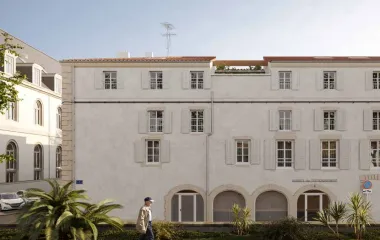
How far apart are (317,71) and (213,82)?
268 inches

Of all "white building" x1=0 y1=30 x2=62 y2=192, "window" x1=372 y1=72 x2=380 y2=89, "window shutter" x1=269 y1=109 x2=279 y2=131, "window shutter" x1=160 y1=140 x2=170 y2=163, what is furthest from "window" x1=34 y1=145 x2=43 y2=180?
"window" x1=372 y1=72 x2=380 y2=89

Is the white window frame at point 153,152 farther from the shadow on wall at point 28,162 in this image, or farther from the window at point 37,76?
the window at point 37,76

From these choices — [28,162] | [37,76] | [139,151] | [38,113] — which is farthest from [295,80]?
[37,76]

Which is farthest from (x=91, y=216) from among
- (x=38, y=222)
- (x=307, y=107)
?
(x=307, y=107)

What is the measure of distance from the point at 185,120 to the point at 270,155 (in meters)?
5.93

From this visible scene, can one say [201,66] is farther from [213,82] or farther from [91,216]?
[91,216]

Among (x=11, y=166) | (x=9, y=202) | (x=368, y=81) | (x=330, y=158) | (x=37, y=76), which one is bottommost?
(x=9, y=202)

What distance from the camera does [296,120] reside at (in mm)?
25594

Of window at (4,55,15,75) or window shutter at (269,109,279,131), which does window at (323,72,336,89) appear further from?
window at (4,55,15,75)

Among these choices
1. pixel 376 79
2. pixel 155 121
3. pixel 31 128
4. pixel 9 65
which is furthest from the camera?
pixel 31 128

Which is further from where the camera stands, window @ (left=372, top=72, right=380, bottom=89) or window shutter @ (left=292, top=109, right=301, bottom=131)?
window @ (left=372, top=72, right=380, bottom=89)

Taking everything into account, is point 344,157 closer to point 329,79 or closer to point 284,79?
point 329,79

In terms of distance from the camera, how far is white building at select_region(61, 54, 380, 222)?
25438 mm

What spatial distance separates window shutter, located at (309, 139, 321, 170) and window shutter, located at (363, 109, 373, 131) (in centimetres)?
316
